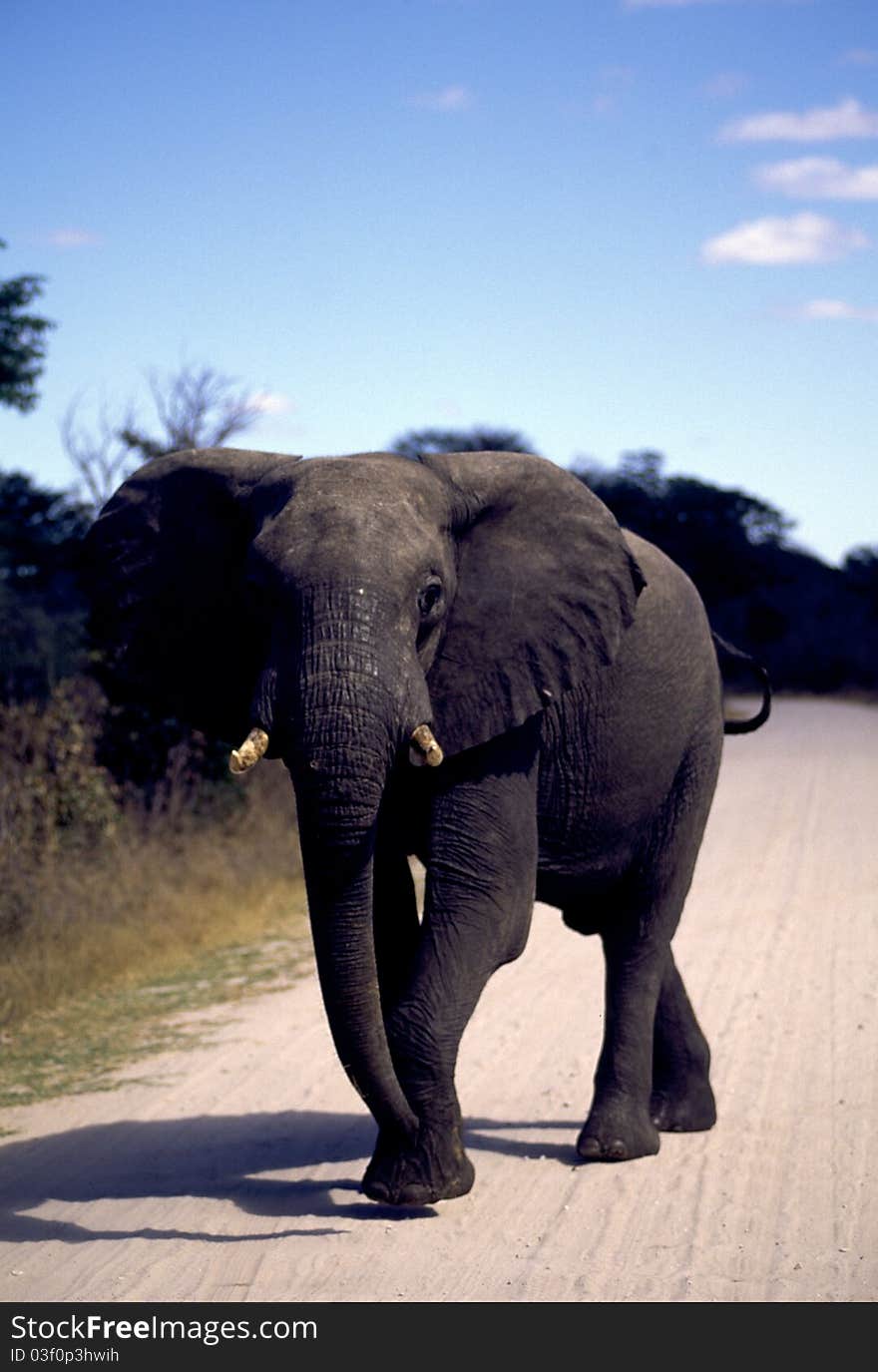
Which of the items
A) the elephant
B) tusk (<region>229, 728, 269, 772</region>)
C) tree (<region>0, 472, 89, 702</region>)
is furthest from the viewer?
tree (<region>0, 472, 89, 702</region>)

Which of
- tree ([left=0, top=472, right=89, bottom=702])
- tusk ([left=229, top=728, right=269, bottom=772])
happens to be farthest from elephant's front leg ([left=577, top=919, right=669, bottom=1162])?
tree ([left=0, top=472, right=89, bottom=702])

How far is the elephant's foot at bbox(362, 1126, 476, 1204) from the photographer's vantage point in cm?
602

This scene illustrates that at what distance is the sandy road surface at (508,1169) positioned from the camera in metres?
5.49

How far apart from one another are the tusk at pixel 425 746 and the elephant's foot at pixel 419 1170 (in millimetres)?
1539

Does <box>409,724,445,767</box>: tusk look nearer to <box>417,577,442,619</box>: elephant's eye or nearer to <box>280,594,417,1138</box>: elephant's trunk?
<box>280,594,417,1138</box>: elephant's trunk

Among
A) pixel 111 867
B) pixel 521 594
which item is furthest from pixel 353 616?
pixel 111 867

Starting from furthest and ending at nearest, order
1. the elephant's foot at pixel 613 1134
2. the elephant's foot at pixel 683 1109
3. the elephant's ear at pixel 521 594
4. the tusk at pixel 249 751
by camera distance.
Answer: the elephant's foot at pixel 683 1109, the elephant's foot at pixel 613 1134, the elephant's ear at pixel 521 594, the tusk at pixel 249 751

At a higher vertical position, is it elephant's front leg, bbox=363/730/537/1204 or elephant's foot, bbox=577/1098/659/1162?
elephant's front leg, bbox=363/730/537/1204

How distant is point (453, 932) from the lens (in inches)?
233

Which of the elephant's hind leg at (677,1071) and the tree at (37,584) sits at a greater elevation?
the tree at (37,584)

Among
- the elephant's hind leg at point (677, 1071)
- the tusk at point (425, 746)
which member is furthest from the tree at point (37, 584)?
the tusk at point (425, 746)

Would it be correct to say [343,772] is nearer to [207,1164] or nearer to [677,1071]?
[207,1164]

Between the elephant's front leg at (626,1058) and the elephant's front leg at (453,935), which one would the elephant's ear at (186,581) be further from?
the elephant's front leg at (626,1058)

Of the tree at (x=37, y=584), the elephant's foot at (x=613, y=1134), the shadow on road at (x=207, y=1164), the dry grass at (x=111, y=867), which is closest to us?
the shadow on road at (x=207, y=1164)
